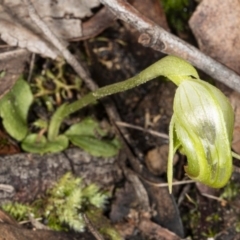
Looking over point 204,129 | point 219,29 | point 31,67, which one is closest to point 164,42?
point 219,29

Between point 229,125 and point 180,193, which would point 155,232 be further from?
point 229,125

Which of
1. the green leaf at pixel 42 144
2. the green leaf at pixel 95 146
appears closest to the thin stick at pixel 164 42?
the green leaf at pixel 95 146

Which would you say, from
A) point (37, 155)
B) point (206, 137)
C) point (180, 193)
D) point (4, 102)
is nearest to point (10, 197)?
point (37, 155)

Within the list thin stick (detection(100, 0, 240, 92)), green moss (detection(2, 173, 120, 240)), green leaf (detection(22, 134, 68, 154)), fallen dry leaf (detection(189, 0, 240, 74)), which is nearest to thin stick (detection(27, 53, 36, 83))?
green leaf (detection(22, 134, 68, 154))

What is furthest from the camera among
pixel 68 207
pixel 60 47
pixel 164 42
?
pixel 60 47

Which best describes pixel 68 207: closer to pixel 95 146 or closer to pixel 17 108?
pixel 95 146

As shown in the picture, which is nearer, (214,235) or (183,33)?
(214,235)
